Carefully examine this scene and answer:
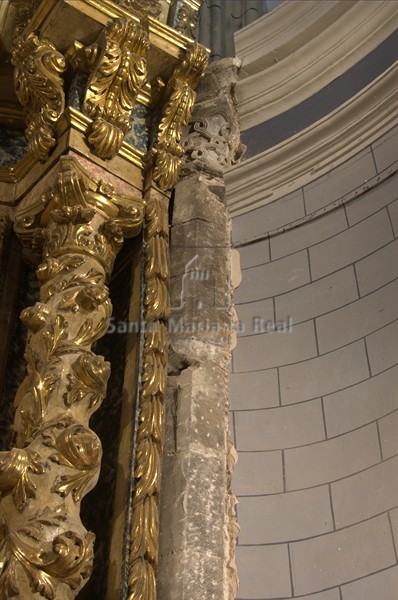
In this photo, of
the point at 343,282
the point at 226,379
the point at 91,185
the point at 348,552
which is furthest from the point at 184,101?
the point at 348,552

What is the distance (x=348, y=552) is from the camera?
2533 millimetres

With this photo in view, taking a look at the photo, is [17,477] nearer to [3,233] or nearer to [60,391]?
[60,391]

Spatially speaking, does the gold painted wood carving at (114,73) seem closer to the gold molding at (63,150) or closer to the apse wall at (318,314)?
the gold molding at (63,150)

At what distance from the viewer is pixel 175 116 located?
326 centimetres

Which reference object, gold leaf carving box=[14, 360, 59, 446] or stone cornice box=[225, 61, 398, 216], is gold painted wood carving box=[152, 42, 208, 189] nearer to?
stone cornice box=[225, 61, 398, 216]

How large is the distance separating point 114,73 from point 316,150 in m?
0.84

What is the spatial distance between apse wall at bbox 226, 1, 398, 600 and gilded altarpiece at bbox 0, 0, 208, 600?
1.42ft

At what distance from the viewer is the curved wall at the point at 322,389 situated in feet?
8.43

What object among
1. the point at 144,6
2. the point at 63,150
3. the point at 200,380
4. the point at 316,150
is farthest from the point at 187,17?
the point at 200,380

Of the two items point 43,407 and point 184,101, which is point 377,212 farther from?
point 43,407

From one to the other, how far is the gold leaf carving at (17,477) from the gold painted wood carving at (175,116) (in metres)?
1.21

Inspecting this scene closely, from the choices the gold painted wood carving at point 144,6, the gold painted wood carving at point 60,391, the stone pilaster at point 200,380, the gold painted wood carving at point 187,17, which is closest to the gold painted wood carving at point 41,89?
the gold painted wood carving at point 60,391

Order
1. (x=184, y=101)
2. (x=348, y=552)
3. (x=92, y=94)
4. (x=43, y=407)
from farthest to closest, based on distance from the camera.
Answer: (x=184, y=101) → (x=92, y=94) → (x=348, y=552) → (x=43, y=407)

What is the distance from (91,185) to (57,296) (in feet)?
1.47
